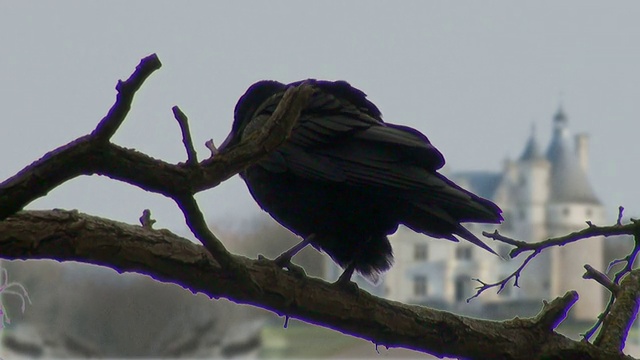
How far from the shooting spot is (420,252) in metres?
5.20

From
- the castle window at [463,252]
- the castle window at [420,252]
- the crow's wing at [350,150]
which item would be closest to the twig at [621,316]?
the crow's wing at [350,150]

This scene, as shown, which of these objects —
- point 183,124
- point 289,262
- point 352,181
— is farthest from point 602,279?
point 183,124

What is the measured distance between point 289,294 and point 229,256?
0.16 meters

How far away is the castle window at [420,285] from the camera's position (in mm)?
6379

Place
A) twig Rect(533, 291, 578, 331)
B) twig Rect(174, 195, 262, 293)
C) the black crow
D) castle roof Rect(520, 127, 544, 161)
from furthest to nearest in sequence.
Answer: castle roof Rect(520, 127, 544, 161) < the black crow < twig Rect(533, 291, 578, 331) < twig Rect(174, 195, 262, 293)

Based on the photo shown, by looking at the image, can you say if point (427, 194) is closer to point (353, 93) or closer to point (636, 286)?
point (353, 93)

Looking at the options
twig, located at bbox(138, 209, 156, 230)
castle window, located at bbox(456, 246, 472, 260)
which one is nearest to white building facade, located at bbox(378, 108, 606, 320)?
castle window, located at bbox(456, 246, 472, 260)

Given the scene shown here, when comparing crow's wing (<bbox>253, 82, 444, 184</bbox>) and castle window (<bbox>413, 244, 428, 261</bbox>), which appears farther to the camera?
castle window (<bbox>413, 244, 428, 261</bbox>)

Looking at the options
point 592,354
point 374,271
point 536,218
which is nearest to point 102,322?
point 374,271

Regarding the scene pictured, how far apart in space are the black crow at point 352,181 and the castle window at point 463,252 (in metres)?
4.55

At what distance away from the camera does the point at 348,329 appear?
4.30ft

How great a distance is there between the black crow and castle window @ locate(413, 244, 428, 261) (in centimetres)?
332

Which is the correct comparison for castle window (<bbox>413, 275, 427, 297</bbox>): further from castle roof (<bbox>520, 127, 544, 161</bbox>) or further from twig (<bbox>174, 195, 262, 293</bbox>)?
twig (<bbox>174, 195, 262, 293</bbox>)

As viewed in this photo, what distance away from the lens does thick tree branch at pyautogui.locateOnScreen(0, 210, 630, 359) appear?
3.48ft
